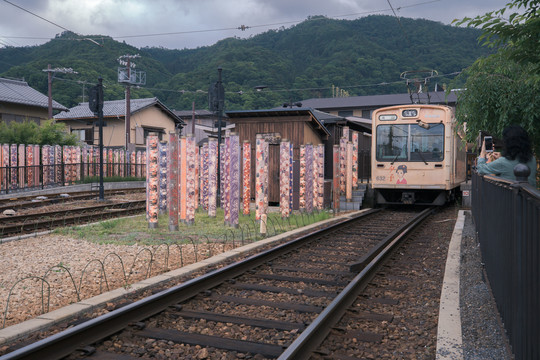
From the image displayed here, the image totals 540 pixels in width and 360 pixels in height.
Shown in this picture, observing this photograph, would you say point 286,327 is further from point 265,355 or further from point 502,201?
point 502,201

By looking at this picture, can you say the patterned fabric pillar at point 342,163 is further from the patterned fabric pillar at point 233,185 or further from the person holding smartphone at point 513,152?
the person holding smartphone at point 513,152

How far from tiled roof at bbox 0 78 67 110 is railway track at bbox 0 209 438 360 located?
30.8 m

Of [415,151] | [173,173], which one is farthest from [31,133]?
[415,151]

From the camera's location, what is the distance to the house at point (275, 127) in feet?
53.8

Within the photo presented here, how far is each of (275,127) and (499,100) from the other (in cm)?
844

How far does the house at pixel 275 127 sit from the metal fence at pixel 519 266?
11755 millimetres

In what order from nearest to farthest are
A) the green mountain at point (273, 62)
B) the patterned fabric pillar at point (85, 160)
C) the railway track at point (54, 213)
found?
the railway track at point (54, 213) → the patterned fabric pillar at point (85, 160) → the green mountain at point (273, 62)

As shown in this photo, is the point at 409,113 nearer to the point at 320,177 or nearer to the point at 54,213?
the point at 320,177

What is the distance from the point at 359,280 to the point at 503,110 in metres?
5.60

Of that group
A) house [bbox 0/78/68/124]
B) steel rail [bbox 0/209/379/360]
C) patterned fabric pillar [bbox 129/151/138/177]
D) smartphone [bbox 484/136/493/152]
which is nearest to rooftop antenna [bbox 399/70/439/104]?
smartphone [bbox 484/136/493/152]

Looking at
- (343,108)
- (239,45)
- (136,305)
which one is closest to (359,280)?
(136,305)

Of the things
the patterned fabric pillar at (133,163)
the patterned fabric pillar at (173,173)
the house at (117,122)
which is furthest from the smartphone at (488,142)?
the house at (117,122)

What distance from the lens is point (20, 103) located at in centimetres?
3316

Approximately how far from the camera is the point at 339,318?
15.6ft
